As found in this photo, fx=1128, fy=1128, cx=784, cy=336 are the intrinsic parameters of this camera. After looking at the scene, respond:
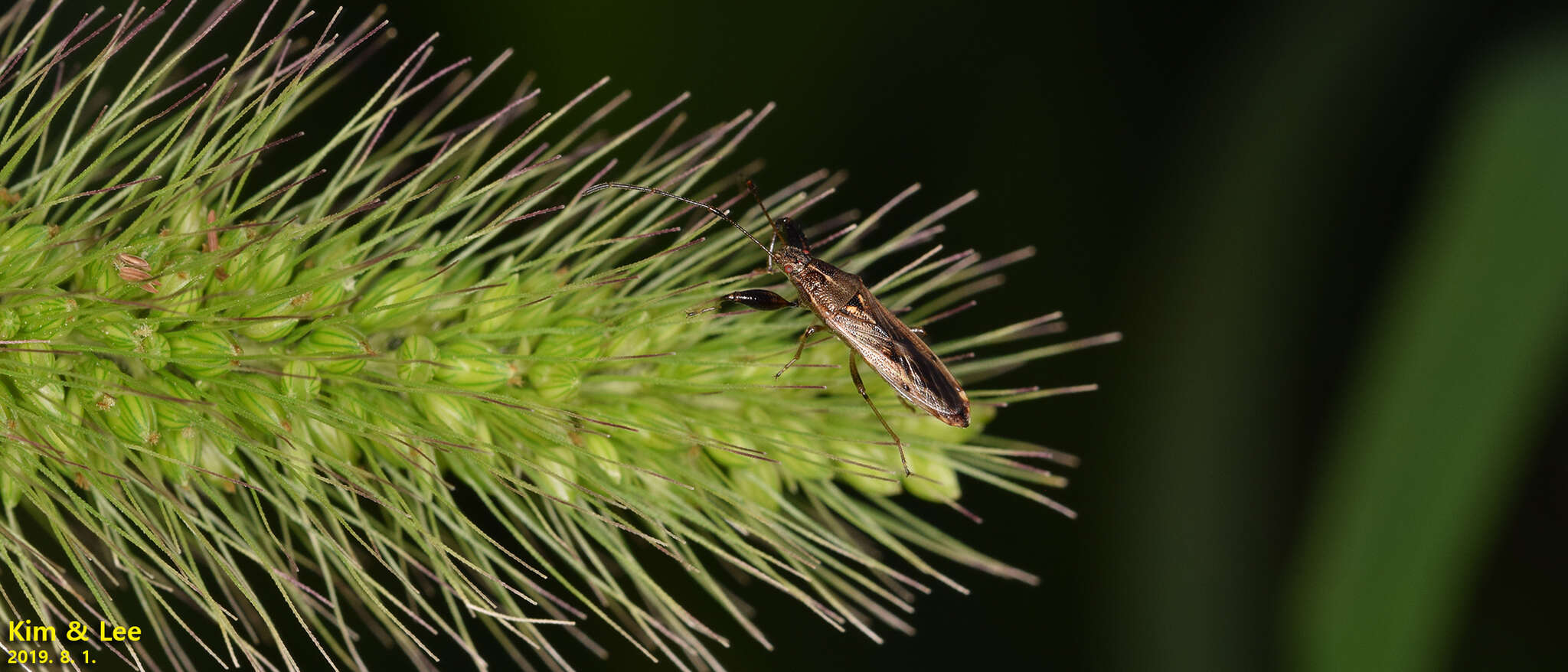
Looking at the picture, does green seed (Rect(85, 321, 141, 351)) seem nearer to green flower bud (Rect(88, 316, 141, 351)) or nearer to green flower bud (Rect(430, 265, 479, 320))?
green flower bud (Rect(88, 316, 141, 351))

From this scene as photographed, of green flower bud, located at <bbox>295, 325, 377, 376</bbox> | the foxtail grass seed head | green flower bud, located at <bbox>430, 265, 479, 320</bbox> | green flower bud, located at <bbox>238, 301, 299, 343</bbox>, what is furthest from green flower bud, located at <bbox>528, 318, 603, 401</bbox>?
green flower bud, located at <bbox>238, 301, 299, 343</bbox>

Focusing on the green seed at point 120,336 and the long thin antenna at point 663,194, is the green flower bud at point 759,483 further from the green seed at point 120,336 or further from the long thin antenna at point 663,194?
the green seed at point 120,336

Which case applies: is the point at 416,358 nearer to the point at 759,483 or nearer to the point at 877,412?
the point at 759,483

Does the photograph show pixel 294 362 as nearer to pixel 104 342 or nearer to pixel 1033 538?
pixel 104 342

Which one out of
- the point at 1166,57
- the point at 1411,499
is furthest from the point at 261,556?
the point at 1166,57

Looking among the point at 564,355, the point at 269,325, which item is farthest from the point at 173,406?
the point at 564,355

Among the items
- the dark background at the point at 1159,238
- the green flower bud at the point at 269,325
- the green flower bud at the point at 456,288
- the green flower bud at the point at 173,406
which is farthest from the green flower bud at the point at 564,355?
the dark background at the point at 1159,238
